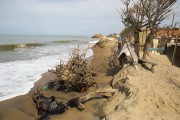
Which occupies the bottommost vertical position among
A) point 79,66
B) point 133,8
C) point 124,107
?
point 124,107

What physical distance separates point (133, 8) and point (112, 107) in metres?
7.51

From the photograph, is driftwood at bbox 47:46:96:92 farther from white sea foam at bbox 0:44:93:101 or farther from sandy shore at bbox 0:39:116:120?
white sea foam at bbox 0:44:93:101

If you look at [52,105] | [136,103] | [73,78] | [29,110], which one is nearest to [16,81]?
[73,78]

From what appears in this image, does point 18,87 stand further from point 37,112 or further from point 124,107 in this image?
point 124,107

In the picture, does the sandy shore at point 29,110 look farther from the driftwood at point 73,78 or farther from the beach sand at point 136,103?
the driftwood at point 73,78

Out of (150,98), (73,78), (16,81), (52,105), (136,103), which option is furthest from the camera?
(16,81)

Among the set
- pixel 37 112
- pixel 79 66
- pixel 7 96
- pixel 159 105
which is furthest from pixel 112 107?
pixel 7 96

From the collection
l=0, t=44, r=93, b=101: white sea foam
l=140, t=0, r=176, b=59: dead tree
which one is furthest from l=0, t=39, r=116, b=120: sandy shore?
l=140, t=0, r=176, b=59: dead tree

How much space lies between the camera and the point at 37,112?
214 inches

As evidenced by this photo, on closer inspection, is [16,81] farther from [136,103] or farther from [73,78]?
[136,103]

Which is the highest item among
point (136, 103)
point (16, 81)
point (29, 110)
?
point (136, 103)

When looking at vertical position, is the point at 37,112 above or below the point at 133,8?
below

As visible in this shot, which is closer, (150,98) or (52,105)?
(150,98)

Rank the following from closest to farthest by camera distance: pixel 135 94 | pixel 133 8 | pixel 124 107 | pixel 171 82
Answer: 1. pixel 124 107
2. pixel 135 94
3. pixel 171 82
4. pixel 133 8
